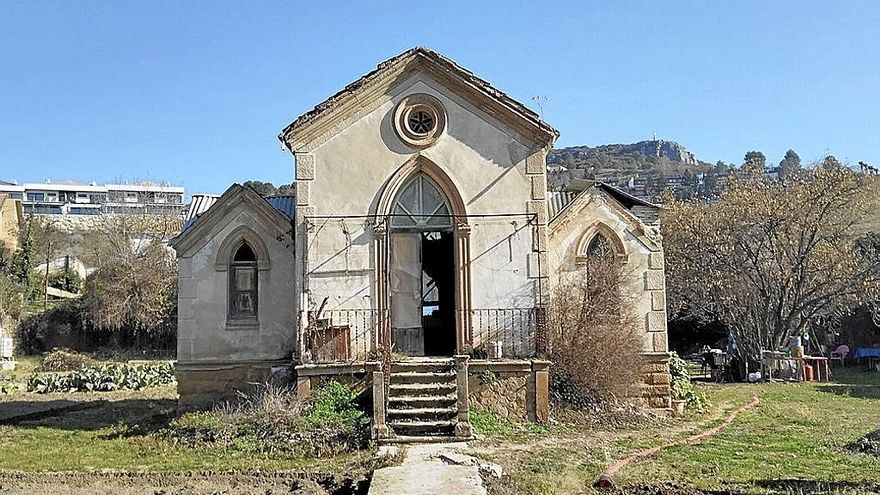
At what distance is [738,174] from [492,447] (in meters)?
22.1

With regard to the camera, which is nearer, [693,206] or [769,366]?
[769,366]

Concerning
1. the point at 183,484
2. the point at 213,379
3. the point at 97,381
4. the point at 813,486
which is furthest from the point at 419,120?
the point at 97,381

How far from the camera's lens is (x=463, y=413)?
45.9 ft

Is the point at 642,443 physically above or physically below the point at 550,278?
below

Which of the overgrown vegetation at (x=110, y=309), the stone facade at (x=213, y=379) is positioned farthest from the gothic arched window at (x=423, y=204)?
the overgrown vegetation at (x=110, y=309)

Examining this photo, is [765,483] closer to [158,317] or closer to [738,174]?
[738,174]

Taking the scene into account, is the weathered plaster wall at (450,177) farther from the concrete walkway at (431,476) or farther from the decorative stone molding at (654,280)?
the concrete walkway at (431,476)

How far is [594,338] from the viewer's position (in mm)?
15969

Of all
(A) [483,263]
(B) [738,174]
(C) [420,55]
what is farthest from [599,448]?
(B) [738,174]

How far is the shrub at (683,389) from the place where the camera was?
1811 cm

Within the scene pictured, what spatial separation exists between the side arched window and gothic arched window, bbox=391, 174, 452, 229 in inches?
152

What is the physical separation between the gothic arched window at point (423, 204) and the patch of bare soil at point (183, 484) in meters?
7.07

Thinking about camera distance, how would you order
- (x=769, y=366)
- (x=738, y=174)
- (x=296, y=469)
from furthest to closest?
1. (x=738, y=174)
2. (x=769, y=366)
3. (x=296, y=469)

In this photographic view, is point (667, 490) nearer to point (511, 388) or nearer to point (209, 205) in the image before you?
point (511, 388)
